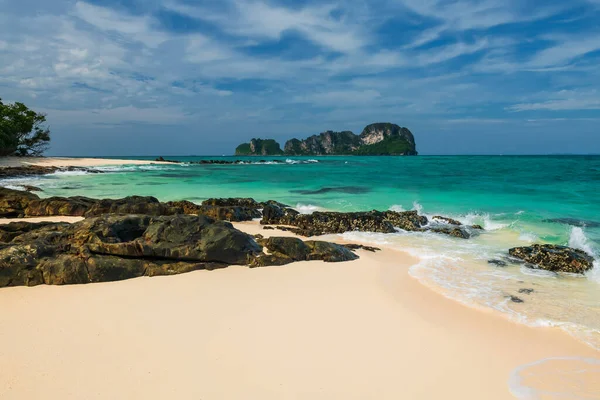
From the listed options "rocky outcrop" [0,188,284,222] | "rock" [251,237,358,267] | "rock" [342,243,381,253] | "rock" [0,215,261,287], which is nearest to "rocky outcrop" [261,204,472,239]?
"rocky outcrop" [0,188,284,222]

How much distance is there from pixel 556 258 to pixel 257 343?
707 cm

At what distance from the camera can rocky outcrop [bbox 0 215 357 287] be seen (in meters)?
5.55

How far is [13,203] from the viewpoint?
39.3 feet

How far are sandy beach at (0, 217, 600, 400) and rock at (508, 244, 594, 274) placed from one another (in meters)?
3.58

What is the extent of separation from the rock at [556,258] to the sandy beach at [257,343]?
3.58m

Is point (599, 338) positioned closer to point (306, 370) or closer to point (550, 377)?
point (550, 377)

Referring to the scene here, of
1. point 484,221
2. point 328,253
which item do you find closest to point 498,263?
point 328,253

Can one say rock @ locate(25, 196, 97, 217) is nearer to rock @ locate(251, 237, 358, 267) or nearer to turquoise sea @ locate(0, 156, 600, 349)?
turquoise sea @ locate(0, 156, 600, 349)

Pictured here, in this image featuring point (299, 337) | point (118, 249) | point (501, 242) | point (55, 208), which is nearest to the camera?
point (299, 337)

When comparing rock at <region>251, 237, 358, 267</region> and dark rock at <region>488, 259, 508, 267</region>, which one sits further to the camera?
dark rock at <region>488, 259, 508, 267</region>

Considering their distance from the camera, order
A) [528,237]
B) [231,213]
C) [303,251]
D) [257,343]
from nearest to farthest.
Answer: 1. [257,343]
2. [303,251]
3. [528,237]
4. [231,213]

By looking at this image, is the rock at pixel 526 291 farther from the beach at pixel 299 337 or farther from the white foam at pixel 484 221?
the white foam at pixel 484 221

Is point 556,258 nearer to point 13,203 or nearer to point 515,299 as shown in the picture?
point 515,299

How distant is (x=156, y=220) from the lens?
697cm
